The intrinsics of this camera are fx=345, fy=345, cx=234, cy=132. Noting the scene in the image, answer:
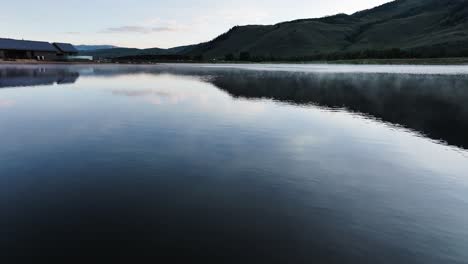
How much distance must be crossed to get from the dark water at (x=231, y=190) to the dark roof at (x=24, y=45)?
434 feet

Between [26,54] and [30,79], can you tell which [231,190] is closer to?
[30,79]

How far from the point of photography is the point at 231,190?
525 inches

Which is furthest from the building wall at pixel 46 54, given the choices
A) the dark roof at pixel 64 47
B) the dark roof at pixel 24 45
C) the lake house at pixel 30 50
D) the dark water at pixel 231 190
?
the dark water at pixel 231 190

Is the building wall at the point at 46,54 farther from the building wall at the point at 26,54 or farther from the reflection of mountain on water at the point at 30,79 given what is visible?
the reflection of mountain on water at the point at 30,79

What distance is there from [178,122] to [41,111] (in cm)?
1392

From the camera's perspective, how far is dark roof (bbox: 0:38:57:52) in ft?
446

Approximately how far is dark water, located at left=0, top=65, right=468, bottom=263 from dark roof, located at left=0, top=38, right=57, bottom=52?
132 m

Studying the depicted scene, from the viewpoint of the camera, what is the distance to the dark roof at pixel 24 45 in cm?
13588

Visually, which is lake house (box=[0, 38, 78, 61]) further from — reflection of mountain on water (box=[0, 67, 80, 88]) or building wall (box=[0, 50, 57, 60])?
reflection of mountain on water (box=[0, 67, 80, 88])

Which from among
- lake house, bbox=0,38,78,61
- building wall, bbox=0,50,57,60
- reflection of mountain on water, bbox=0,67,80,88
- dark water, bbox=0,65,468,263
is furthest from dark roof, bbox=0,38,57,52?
dark water, bbox=0,65,468,263

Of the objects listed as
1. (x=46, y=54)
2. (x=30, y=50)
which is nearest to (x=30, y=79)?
(x=30, y=50)

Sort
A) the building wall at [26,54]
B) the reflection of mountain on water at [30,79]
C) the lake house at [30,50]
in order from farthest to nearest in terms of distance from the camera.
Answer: the building wall at [26,54]
the lake house at [30,50]
the reflection of mountain on water at [30,79]

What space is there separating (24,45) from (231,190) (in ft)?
525

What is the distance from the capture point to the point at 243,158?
59.5ft
